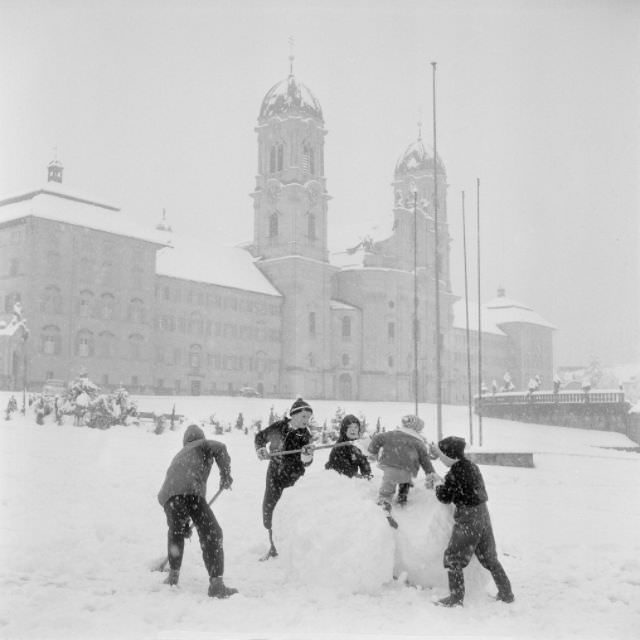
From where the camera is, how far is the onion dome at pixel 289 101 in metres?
10.5

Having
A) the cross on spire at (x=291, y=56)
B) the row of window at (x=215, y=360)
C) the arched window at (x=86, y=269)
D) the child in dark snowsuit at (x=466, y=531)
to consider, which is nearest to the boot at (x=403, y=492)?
the child in dark snowsuit at (x=466, y=531)

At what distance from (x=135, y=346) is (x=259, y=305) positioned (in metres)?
11.1

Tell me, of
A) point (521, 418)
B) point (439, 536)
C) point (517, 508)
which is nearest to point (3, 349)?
point (521, 418)

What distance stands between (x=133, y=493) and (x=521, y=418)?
2247 centimetres

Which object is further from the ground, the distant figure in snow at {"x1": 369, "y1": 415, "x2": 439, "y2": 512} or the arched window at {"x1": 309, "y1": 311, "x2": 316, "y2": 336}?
the arched window at {"x1": 309, "y1": 311, "x2": 316, "y2": 336}

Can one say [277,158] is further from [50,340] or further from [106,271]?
[50,340]

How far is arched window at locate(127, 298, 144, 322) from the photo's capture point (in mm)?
34719

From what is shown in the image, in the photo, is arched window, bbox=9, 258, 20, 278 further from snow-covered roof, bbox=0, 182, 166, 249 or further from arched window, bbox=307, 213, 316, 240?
arched window, bbox=307, 213, 316, 240

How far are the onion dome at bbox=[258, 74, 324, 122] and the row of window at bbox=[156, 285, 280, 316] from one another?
2630 cm

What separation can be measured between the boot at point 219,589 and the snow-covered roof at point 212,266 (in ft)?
109

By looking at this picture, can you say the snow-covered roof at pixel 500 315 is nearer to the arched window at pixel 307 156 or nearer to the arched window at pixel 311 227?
the arched window at pixel 307 156

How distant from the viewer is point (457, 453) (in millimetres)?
6344

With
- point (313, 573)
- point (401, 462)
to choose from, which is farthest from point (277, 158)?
point (313, 573)

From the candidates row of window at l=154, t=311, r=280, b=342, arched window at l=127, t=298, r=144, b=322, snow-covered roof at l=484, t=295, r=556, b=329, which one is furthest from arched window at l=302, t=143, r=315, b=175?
row of window at l=154, t=311, r=280, b=342
